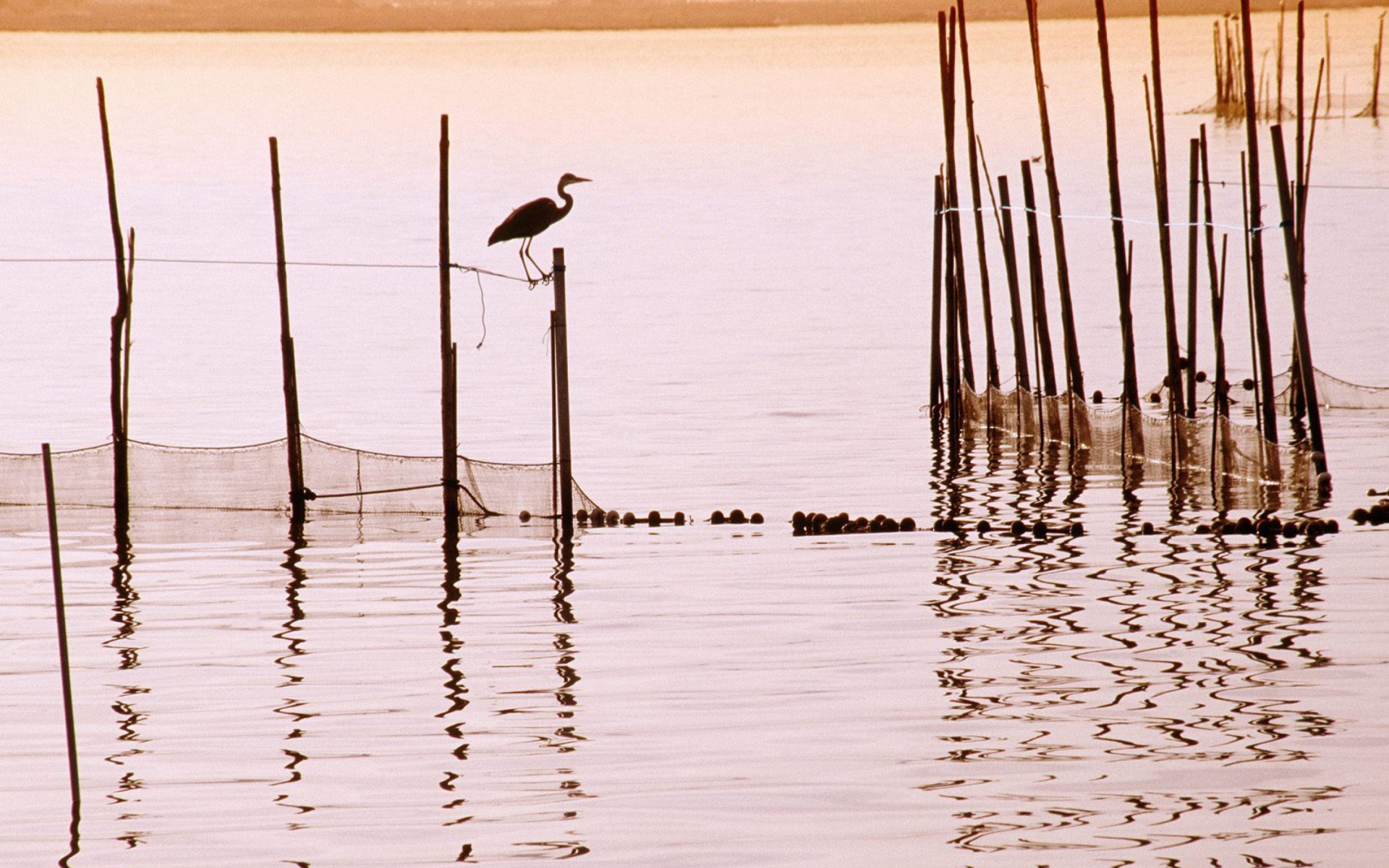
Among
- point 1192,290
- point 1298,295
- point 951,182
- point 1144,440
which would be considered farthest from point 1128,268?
point 1298,295

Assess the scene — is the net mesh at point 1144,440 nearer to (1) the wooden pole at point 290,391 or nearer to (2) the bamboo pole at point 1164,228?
(2) the bamboo pole at point 1164,228

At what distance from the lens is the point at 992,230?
2015 inches

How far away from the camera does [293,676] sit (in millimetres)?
12617

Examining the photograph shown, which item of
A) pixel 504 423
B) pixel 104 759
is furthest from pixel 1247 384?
pixel 104 759

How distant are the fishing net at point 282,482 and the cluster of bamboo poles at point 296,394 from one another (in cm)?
17

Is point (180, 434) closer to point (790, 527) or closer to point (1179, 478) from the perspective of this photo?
point (790, 527)

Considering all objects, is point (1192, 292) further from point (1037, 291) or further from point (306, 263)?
point (306, 263)

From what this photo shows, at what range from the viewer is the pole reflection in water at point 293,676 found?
1019 centimetres

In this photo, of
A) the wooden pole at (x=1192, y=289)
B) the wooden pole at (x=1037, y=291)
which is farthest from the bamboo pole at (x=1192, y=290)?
the wooden pole at (x=1037, y=291)

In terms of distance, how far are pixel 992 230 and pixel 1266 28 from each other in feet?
360

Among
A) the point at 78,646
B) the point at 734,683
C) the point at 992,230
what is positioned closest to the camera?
the point at 734,683

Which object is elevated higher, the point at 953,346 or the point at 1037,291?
the point at 1037,291

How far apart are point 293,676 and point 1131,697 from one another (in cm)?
464

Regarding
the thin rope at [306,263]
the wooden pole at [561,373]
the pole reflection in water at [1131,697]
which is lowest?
the pole reflection in water at [1131,697]
